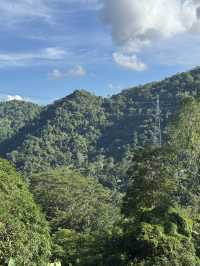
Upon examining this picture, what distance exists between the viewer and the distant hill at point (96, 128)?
146 metres

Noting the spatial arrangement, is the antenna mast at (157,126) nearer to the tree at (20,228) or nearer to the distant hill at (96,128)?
the distant hill at (96,128)

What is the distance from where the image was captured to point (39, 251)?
26266mm

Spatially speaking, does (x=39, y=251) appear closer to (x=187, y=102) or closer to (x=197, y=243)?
(x=197, y=243)

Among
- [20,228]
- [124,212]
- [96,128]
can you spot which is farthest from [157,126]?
[20,228]

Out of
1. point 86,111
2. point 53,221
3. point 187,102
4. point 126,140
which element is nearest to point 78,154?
point 126,140

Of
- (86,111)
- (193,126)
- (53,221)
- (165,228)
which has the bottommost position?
(53,221)

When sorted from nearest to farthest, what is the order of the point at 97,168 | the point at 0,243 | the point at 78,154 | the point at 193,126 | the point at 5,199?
the point at 0,243 → the point at 5,199 → the point at 193,126 → the point at 97,168 → the point at 78,154

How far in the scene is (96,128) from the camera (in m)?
179

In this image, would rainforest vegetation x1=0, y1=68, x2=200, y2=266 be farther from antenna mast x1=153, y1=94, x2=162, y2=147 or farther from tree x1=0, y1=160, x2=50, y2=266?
antenna mast x1=153, y1=94, x2=162, y2=147

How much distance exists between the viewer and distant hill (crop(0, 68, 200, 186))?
481 feet

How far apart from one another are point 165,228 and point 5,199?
28.7ft

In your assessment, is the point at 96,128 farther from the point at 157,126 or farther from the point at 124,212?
the point at 124,212

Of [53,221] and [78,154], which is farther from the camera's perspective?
[78,154]

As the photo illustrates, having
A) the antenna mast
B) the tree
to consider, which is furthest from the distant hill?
the tree
